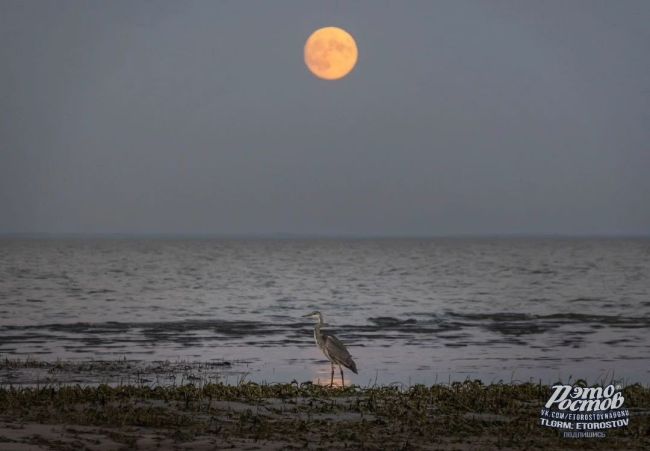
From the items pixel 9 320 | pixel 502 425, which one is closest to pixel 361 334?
pixel 9 320

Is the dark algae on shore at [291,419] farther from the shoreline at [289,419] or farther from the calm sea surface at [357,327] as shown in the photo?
the calm sea surface at [357,327]

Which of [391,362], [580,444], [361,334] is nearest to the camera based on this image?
[580,444]

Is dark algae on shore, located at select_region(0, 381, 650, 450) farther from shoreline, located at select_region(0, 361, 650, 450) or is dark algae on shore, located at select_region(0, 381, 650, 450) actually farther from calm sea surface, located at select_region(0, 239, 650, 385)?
calm sea surface, located at select_region(0, 239, 650, 385)

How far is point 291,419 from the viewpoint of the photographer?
15.0 m

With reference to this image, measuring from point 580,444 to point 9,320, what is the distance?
1213 inches

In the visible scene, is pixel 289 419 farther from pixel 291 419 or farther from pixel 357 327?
pixel 357 327

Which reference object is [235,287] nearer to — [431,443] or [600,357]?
[600,357]

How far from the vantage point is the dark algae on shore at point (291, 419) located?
520 inches

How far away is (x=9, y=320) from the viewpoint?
1563 inches

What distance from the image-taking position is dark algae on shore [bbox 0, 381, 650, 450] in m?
13.2

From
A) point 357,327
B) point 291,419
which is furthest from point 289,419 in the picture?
point 357,327

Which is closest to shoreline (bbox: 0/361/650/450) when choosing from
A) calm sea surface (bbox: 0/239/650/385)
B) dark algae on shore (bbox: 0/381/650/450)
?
dark algae on shore (bbox: 0/381/650/450)

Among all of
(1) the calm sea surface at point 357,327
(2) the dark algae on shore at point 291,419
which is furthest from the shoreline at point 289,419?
(1) the calm sea surface at point 357,327

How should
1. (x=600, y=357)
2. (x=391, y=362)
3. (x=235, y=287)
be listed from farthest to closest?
(x=235, y=287), (x=600, y=357), (x=391, y=362)
